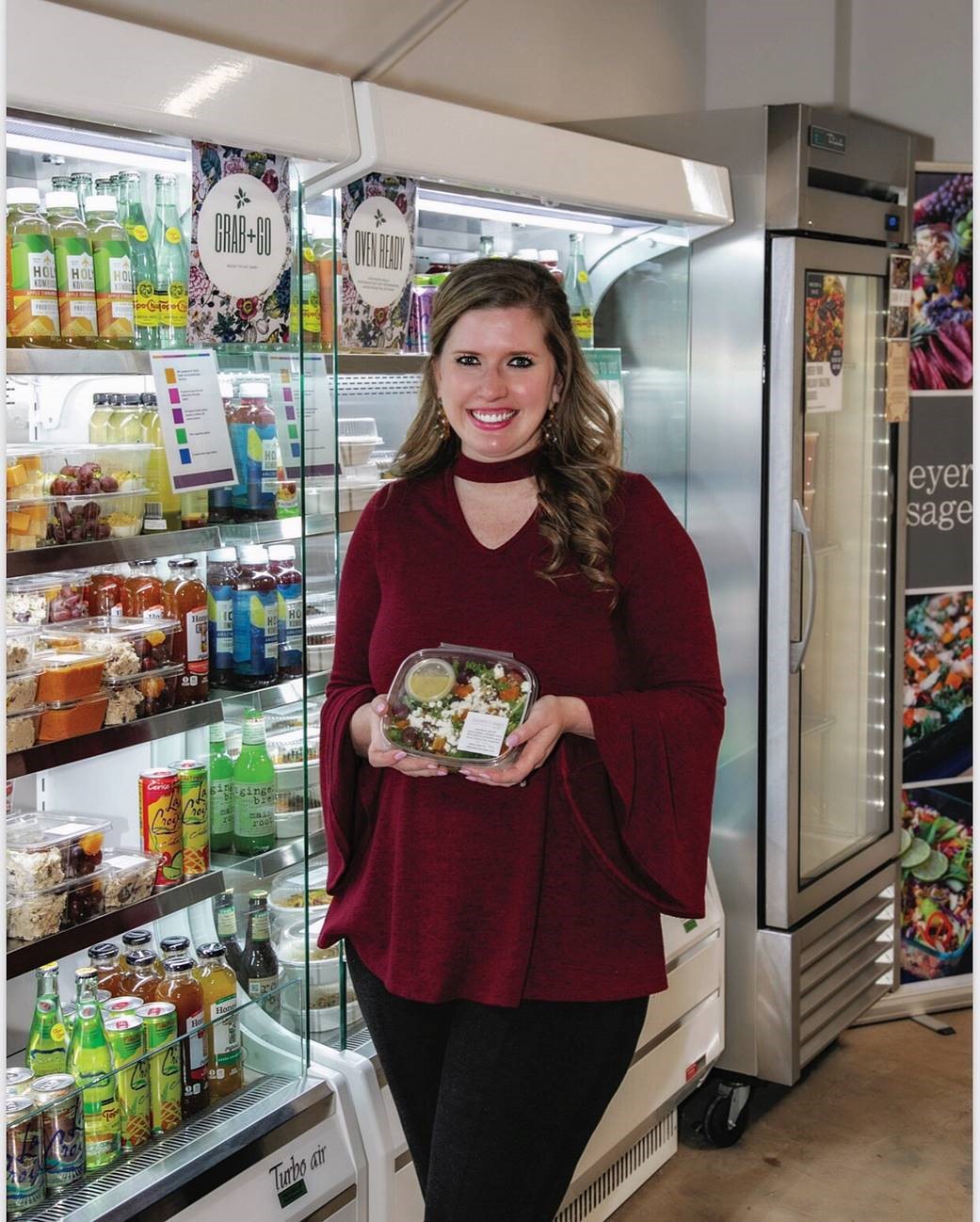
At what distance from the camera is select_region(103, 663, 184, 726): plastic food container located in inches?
83.1

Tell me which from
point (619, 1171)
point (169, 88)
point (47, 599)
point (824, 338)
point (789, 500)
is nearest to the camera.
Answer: point (169, 88)

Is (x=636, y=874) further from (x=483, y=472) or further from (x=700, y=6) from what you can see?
(x=700, y=6)

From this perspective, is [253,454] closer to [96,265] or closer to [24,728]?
[96,265]

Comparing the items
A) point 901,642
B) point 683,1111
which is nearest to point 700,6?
point 901,642

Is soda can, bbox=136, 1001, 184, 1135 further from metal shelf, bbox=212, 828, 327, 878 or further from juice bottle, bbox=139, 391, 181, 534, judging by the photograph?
juice bottle, bbox=139, 391, 181, 534

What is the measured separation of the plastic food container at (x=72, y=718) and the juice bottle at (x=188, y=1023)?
0.47 metres

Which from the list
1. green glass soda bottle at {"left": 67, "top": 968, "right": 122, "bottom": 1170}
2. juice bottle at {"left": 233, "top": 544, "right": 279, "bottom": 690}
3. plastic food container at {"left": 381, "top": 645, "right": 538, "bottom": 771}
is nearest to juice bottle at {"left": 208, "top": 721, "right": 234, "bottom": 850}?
juice bottle at {"left": 233, "top": 544, "right": 279, "bottom": 690}

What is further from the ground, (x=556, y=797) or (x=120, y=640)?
(x=120, y=640)

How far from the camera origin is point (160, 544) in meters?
2.14

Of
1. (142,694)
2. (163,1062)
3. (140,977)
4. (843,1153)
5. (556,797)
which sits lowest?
(843,1153)

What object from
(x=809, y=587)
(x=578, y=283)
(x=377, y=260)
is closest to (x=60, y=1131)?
(x=377, y=260)

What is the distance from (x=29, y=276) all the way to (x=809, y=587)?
1960 mm

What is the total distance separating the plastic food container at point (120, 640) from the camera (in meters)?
2.10

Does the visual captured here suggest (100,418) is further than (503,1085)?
Yes
